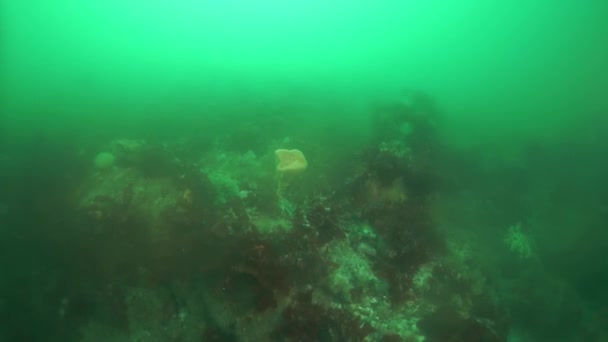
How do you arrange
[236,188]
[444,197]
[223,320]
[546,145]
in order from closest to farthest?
1. [223,320]
2. [236,188]
3. [444,197]
4. [546,145]

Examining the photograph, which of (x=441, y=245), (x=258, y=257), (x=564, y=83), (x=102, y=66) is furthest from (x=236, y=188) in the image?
(x=564, y=83)

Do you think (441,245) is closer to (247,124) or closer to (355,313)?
(355,313)

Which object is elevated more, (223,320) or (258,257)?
(258,257)

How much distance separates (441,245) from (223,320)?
7.35 metres

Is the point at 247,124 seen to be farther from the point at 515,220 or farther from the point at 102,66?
→ the point at 102,66

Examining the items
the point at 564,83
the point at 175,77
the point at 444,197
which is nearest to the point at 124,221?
the point at 444,197

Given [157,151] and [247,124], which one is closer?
[157,151]

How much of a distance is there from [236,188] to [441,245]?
24.3ft

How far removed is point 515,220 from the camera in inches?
532

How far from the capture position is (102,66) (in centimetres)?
3394

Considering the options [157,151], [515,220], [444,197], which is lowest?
[515,220]

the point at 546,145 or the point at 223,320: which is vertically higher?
the point at 546,145

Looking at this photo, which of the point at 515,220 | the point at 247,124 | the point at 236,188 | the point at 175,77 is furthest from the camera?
the point at 175,77

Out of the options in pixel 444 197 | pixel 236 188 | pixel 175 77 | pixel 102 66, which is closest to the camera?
pixel 236 188
